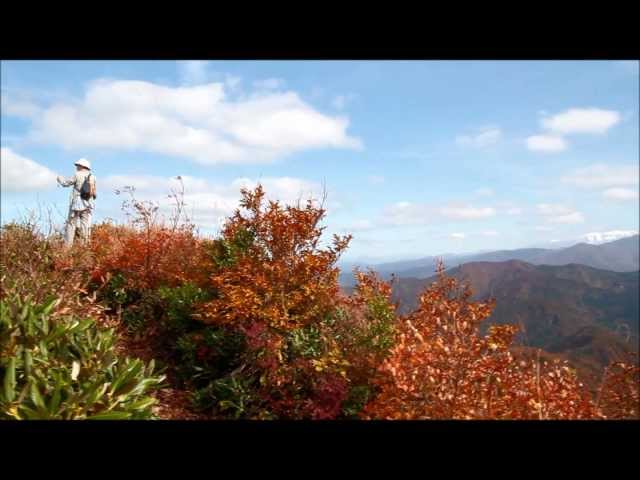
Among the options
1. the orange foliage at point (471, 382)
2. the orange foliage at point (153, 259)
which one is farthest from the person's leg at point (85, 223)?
the orange foliage at point (471, 382)

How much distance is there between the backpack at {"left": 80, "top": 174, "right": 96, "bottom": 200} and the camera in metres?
7.71

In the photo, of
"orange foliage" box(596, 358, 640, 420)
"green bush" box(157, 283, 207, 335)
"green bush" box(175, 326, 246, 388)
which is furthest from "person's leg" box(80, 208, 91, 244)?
"orange foliage" box(596, 358, 640, 420)

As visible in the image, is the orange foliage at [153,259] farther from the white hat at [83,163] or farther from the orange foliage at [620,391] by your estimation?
the orange foliage at [620,391]

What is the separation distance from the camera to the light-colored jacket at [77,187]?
295 inches

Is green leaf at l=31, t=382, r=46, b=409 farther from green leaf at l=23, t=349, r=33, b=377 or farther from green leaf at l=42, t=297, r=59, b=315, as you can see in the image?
green leaf at l=42, t=297, r=59, b=315

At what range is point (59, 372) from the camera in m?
3.21

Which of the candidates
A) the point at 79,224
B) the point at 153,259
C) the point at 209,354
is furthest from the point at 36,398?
the point at 79,224

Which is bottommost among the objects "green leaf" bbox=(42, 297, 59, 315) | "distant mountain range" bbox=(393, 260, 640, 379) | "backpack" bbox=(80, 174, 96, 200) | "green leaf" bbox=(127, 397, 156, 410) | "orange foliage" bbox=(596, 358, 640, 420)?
"distant mountain range" bbox=(393, 260, 640, 379)

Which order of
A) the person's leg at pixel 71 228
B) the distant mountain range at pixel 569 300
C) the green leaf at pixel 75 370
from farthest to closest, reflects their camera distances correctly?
the distant mountain range at pixel 569 300
the person's leg at pixel 71 228
the green leaf at pixel 75 370

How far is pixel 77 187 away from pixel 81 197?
20cm
